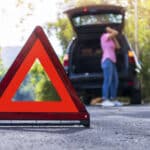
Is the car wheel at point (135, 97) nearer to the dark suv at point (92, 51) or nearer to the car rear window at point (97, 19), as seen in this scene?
the dark suv at point (92, 51)

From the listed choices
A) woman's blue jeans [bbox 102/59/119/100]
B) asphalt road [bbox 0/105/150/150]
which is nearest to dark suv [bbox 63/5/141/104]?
woman's blue jeans [bbox 102/59/119/100]

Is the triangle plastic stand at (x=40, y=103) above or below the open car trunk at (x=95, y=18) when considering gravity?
above

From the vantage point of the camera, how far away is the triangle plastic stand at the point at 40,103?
6.75 meters

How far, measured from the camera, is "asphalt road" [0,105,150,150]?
5.08 metres

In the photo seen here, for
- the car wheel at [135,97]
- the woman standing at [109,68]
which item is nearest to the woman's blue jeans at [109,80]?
the woman standing at [109,68]

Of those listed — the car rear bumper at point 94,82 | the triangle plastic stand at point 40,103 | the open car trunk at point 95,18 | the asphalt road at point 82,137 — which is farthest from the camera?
the open car trunk at point 95,18

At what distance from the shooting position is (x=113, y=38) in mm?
12656

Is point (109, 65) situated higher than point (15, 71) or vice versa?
point (15, 71)

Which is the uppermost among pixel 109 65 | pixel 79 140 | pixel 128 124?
pixel 79 140

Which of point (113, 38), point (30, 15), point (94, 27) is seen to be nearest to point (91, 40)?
point (94, 27)

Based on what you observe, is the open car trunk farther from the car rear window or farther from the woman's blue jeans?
the woman's blue jeans

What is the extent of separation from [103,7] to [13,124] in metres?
7.17

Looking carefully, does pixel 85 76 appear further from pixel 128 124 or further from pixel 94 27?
pixel 128 124

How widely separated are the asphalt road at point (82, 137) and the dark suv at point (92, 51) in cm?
596
